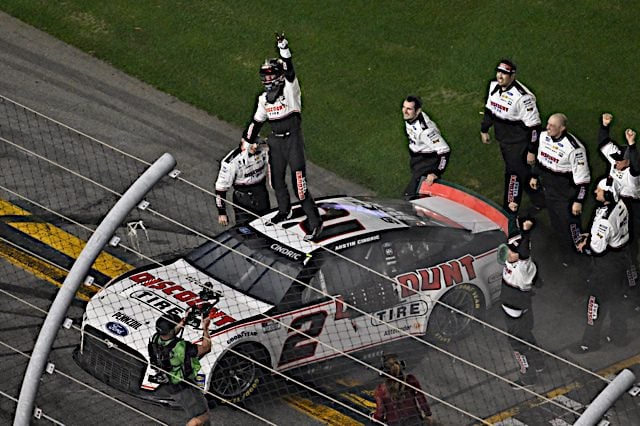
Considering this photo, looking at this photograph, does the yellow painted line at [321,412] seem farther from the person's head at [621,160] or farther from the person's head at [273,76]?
the person's head at [621,160]

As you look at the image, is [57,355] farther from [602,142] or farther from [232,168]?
[602,142]

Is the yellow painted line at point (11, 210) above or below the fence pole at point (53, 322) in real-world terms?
below

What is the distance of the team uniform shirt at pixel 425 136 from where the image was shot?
12977 mm

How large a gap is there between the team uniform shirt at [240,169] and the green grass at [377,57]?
6.92ft

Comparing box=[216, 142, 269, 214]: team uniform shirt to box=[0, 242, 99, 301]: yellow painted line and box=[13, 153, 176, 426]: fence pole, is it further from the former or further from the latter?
box=[13, 153, 176, 426]: fence pole

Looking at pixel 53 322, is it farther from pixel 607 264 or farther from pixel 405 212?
pixel 607 264

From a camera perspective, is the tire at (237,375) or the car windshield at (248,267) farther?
the car windshield at (248,267)

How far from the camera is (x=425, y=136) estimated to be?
42.5ft

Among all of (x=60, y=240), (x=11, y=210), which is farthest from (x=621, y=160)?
(x=11, y=210)

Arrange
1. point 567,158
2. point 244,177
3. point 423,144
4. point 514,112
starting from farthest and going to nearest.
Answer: point 514,112
point 423,144
point 244,177
point 567,158

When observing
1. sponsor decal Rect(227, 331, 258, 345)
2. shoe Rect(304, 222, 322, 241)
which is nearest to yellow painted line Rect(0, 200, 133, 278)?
shoe Rect(304, 222, 322, 241)

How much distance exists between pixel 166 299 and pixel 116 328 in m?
0.53

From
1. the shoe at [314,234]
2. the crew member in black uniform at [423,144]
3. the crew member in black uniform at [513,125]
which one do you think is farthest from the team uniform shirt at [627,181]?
the shoe at [314,234]

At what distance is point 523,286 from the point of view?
36.9ft
